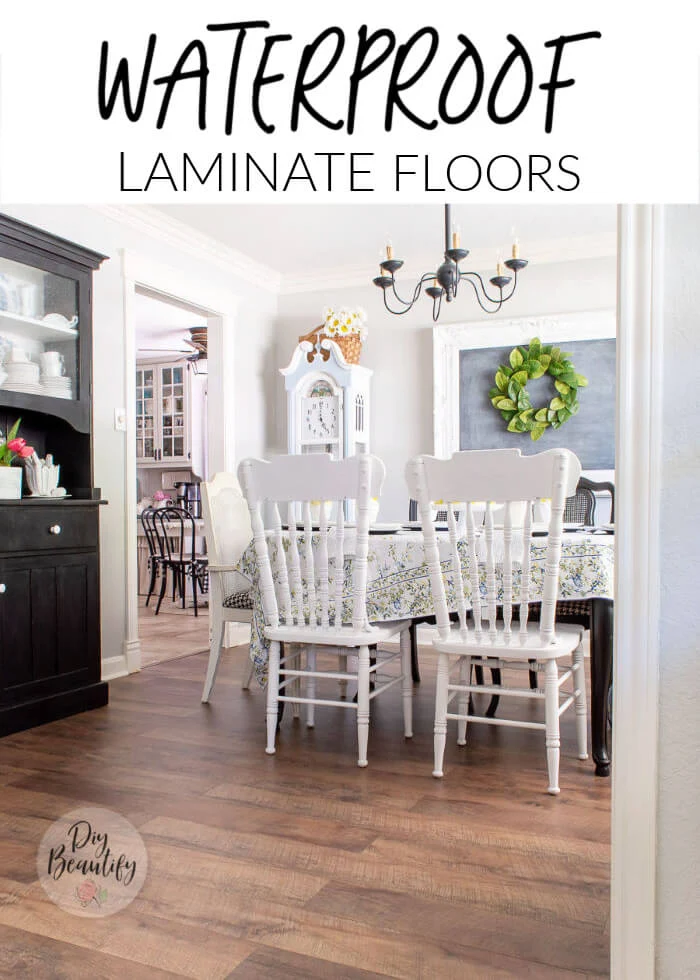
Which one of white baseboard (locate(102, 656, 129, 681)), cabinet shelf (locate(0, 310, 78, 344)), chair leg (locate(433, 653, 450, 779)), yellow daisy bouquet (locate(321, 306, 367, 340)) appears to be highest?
yellow daisy bouquet (locate(321, 306, 367, 340))

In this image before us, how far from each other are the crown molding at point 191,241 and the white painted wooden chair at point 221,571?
60.3 inches

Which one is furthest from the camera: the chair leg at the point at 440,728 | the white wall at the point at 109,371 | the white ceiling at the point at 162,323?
the white ceiling at the point at 162,323

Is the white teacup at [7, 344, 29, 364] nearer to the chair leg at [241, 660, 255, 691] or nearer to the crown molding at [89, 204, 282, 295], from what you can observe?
the crown molding at [89, 204, 282, 295]

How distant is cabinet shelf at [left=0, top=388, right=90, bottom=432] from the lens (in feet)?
10.2

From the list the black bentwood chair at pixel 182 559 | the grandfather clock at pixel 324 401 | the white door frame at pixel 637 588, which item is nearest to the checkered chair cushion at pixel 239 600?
the grandfather clock at pixel 324 401

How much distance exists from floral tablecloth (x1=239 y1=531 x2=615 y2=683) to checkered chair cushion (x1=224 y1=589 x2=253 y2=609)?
19.0 inches

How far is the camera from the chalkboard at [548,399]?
475cm

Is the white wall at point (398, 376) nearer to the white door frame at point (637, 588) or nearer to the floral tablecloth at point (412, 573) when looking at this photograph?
the floral tablecloth at point (412, 573)

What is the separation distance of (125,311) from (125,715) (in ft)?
6.67

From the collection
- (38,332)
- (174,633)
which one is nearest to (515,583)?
(38,332)

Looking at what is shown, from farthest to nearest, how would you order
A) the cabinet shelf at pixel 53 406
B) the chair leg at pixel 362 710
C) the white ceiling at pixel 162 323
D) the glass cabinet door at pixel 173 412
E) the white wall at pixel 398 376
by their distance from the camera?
the glass cabinet door at pixel 173 412 → the white ceiling at pixel 162 323 → the white wall at pixel 398 376 → the cabinet shelf at pixel 53 406 → the chair leg at pixel 362 710

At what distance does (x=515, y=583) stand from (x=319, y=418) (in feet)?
9.10

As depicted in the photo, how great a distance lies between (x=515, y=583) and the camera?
2.62 m

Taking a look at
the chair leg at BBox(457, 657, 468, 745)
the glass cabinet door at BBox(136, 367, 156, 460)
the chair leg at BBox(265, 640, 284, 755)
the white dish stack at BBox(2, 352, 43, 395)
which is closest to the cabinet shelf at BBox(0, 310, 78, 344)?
the white dish stack at BBox(2, 352, 43, 395)
